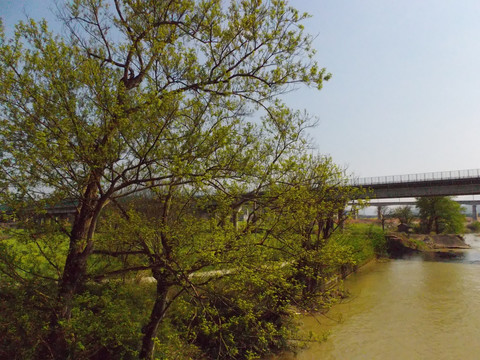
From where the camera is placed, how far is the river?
1137cm

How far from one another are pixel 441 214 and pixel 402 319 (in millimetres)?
38159

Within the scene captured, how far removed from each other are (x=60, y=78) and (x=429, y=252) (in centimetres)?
4073

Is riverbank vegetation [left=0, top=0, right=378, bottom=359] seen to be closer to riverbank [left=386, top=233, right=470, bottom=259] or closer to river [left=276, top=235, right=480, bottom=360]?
river [left=276, top=235, right=480, bottom=360]

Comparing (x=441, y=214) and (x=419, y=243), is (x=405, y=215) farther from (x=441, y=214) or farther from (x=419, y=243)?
(x=419, y=243)

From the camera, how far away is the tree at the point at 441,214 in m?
45.3

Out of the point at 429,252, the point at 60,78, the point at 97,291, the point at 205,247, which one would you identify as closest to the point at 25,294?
the point at 97,291

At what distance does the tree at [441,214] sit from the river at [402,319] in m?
23.3

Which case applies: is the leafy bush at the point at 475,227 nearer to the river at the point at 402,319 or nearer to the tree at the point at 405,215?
the tree at the point at 405,215

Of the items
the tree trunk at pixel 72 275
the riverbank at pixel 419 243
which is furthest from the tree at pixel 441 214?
the tree trunk at pixel 72 275

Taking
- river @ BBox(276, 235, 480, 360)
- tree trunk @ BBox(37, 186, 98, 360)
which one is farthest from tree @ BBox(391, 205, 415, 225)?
tree trunk @ BBox(37, 186, 98, 360)

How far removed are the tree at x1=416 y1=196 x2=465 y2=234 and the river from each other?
23272mm

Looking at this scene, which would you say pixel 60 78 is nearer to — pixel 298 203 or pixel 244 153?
pixel 244 153

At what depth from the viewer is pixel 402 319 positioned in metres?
14.5

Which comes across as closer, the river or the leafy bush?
the river
